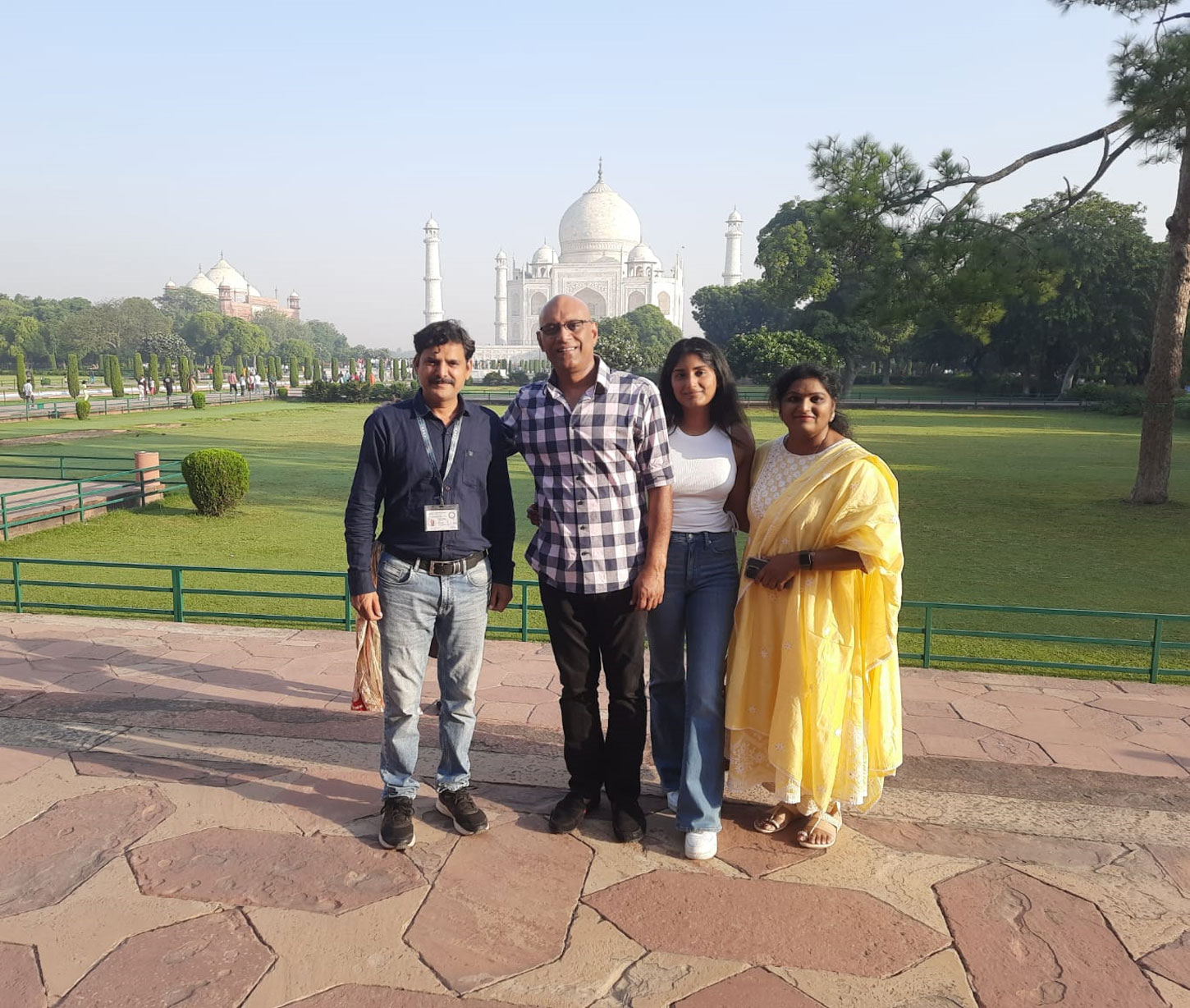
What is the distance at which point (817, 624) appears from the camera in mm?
2170

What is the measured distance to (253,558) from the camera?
23.0ft

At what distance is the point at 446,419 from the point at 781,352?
82.4 ft

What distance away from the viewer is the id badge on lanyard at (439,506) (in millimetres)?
2172

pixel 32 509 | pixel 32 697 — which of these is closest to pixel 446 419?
pixel 32 697

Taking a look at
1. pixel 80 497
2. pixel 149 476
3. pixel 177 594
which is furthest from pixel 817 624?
pixel 149 476

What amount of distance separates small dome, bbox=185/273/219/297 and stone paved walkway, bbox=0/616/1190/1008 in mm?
93291

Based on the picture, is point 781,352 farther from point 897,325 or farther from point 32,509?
point 32,509

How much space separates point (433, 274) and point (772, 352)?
193 ft

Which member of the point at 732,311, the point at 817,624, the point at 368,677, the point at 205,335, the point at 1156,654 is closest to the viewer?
the point at 817,624

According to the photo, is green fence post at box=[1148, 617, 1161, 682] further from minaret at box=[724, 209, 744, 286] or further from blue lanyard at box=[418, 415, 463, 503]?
minaret at box=[724, 209, 744, 286]

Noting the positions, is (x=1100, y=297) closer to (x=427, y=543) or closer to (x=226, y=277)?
(x=427, y=543)

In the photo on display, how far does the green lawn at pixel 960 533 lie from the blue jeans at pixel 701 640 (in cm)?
290

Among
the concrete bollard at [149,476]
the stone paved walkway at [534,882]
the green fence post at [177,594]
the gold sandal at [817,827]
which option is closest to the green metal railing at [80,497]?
the concrete bollard at [149,476]

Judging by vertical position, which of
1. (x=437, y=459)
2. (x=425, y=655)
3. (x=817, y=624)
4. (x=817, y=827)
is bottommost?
(x=817, y=827)
